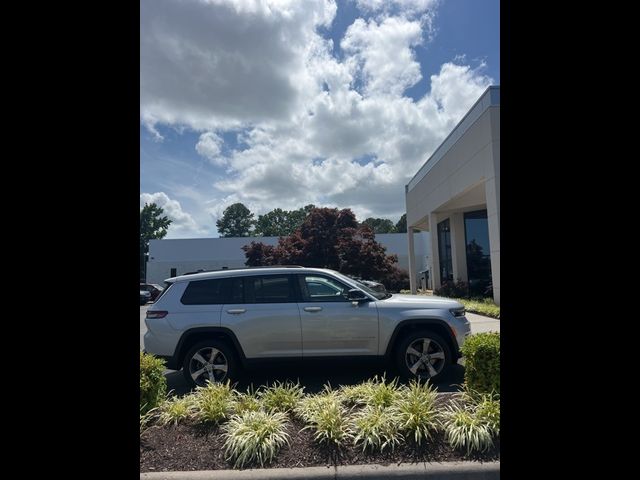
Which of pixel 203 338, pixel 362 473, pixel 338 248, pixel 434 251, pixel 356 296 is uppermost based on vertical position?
pixel 338 248

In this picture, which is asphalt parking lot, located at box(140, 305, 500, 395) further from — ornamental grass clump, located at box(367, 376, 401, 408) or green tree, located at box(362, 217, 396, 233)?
green tree, located at box(362, 217, 396, 233)

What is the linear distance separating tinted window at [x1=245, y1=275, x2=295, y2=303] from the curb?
2920mm

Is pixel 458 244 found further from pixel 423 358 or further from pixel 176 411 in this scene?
pixel 176 411

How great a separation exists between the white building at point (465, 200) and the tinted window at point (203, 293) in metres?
8.78

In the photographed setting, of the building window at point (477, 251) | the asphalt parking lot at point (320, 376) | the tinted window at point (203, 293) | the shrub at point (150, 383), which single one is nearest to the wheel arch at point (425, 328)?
the asphalt parking lot at point (320, 376)

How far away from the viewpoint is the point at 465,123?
1709cm

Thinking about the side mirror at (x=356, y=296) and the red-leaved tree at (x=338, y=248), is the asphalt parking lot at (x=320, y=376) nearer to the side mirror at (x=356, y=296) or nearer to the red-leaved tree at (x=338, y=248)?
the side mirror at (x=356, y=296)

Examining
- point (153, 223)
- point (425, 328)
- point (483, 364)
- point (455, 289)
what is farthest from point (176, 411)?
point (153, 223)

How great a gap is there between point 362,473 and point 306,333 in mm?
2707

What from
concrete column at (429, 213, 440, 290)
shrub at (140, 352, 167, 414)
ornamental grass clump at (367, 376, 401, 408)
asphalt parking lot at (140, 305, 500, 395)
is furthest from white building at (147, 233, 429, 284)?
ornamental grass clump at (367, 376, 401, 408)

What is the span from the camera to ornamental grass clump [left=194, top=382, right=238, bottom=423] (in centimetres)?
430
